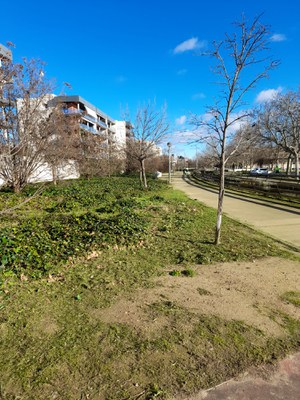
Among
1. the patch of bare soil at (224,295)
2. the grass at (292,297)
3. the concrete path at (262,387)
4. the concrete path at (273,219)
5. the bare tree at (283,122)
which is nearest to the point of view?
the concrete path at (262,387)

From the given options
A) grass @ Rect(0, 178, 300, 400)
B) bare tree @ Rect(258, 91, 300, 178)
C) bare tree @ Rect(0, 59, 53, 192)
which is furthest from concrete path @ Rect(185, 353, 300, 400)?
bare tree @ Rect(258, 91, 300, 178)

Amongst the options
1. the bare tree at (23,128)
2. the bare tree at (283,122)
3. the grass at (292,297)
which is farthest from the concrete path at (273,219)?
the bare tree at (283,122)

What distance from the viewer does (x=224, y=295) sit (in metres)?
3.37

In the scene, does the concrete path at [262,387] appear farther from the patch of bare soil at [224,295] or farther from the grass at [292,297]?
the grass at [292,297]

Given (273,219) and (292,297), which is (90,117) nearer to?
(273,219)

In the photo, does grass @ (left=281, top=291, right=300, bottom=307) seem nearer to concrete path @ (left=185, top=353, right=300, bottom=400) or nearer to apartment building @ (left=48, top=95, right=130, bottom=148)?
concrete path @ (left=185, top=353, right=300, bottom=400)

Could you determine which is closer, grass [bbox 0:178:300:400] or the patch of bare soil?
grass [bbox 0:178:300:400]

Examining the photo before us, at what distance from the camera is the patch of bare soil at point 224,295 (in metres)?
2.82

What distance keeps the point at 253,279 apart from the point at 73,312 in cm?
277

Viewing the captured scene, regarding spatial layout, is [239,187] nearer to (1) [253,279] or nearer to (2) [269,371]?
(1) [253,279]

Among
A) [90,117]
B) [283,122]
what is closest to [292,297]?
[283,122]

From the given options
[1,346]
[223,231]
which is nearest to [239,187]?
[223,231]

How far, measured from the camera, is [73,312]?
2.90 meters

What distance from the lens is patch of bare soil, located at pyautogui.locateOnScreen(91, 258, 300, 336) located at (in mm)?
2818
